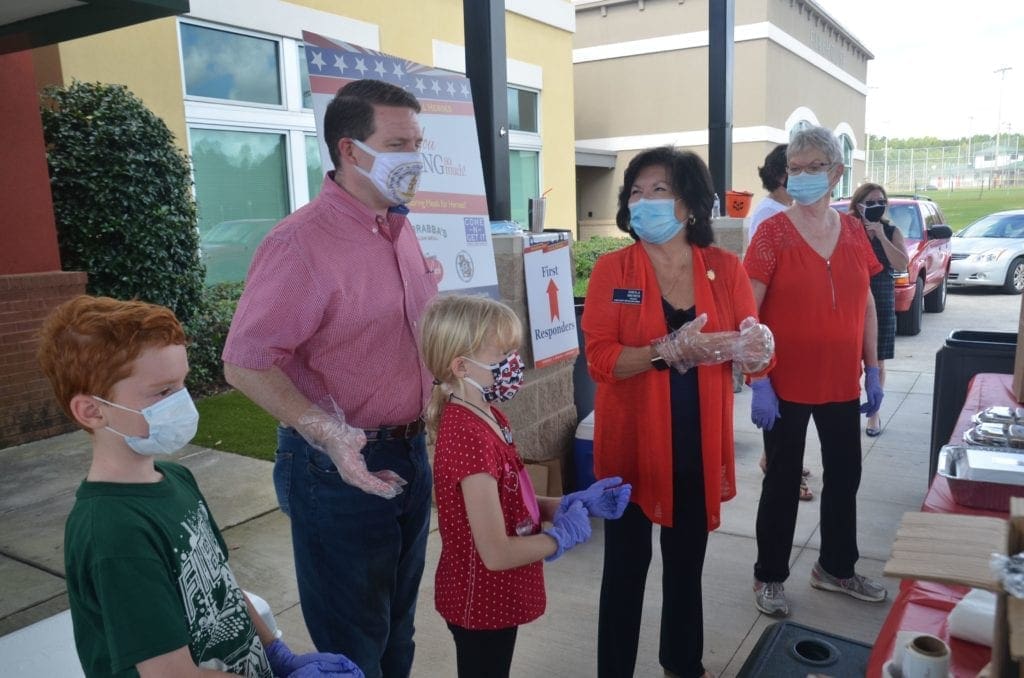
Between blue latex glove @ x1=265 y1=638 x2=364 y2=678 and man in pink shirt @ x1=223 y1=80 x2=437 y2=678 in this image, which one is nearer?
blue latex glove @ x1=265 y1=638 x2=364 y2=678

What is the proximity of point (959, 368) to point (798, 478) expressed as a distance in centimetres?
157

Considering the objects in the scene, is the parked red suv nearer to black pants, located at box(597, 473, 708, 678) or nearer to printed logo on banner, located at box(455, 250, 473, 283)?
printed logo on banner, located at box(455, 250, 473, 283)

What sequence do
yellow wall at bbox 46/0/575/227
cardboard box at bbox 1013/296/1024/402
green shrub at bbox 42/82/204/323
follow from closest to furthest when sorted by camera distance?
1. cardboard box at bbox 1013/296/1024/402
2. green shrub at bbox 42/82/204/323
3. yellow wall at bbox 46/0/575/227

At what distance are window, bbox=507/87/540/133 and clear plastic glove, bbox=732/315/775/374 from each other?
1357 cm

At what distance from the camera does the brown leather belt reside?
7.02ft

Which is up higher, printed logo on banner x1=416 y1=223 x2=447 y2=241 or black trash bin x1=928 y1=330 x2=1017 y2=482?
printed logo on banner x1=416 y1=223 x2=447 y2=241

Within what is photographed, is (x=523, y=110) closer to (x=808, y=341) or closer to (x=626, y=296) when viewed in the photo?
(x=808, y=341)

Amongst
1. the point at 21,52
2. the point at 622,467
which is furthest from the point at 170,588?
the point at 21,52

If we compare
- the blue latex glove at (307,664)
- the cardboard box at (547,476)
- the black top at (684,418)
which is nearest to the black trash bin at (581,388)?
the cardboard box at (547,476)

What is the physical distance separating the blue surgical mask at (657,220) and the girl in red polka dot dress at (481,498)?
35.7 inches

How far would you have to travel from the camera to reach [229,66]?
32.1 ft

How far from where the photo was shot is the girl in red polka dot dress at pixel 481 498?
1928mm

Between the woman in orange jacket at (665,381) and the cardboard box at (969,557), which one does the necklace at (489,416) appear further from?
the cardboard box at (969,557)

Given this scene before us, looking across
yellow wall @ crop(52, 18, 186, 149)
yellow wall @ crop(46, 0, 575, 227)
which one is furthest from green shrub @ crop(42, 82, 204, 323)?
yellow wall @ crop(46, 0, 575, 227)
